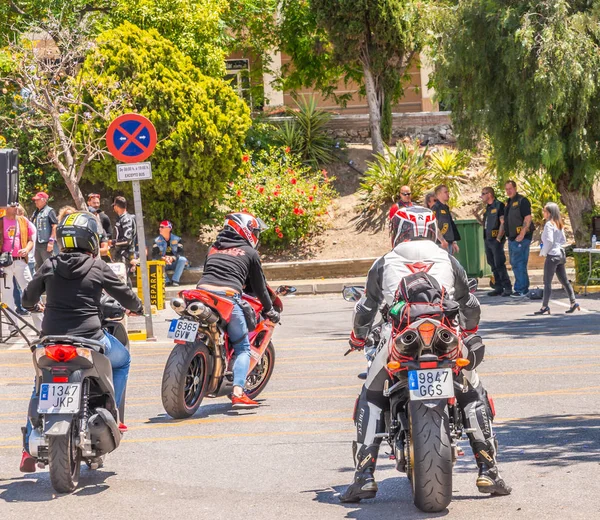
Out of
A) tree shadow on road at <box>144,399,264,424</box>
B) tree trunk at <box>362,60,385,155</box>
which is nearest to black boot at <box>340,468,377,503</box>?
tree shadow on road at <box>144,399,264,424</box>

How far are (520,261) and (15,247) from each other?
8.28 meters

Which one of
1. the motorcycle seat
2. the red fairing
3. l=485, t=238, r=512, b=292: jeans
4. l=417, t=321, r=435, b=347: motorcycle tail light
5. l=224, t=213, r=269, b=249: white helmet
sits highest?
l=224, t=213, r=269, b=249: white helmet

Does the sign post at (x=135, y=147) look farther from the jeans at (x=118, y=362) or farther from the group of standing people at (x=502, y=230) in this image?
the jeans at (x=118, y=362)

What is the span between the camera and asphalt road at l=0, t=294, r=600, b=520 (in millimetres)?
6715

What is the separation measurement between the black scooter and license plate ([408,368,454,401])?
82.7 inches

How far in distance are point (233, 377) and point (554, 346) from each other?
197 inches

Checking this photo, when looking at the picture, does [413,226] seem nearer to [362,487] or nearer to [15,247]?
[362,487]

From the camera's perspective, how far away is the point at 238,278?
10375mm

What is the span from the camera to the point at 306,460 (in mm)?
8117

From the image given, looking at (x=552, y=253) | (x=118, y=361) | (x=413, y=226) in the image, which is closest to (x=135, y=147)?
(x=552, y=253)

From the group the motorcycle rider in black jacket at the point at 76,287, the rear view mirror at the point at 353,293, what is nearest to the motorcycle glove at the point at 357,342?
the rear view mirror at the point at 353,293

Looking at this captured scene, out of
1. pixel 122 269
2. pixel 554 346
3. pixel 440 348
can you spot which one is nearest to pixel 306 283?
pixel 554 346

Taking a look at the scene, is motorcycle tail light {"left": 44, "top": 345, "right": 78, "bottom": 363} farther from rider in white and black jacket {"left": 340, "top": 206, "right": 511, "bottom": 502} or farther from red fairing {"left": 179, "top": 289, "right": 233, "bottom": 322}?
red fairing {"left": 179, "top": 289, "right": 233, "bottom": 322}

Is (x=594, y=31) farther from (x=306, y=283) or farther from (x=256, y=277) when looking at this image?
(x=256, y=277)
